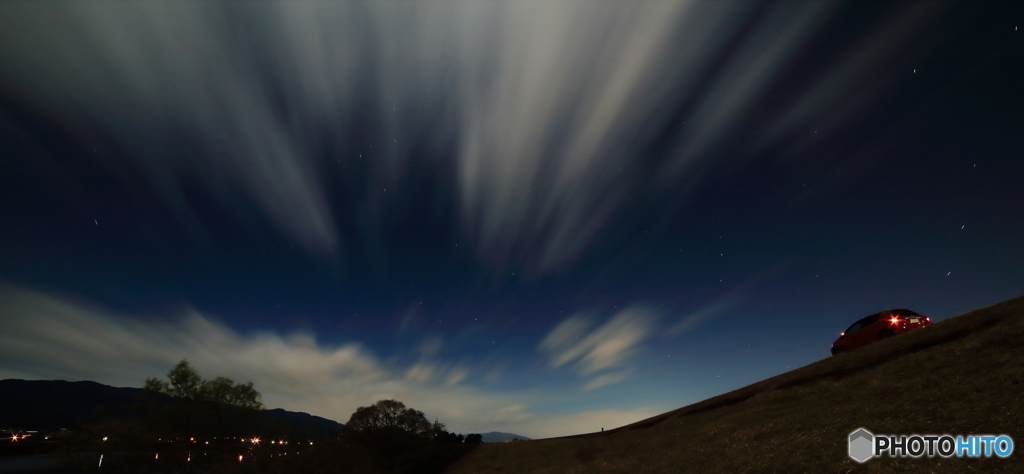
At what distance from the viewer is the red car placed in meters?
21.1

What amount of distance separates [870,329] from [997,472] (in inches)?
723

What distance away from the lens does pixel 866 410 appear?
1254cm

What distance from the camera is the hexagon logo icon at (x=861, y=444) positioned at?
32.9 ft

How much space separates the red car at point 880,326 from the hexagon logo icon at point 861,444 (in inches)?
570

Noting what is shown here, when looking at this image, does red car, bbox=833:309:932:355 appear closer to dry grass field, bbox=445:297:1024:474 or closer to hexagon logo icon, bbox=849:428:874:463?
dry grass field, bbox=445:297:1024:474

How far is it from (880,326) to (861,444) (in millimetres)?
15517

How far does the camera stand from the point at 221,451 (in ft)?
159

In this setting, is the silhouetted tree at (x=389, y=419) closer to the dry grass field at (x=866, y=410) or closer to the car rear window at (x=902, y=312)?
the dry grass field at (x=866, y=410)

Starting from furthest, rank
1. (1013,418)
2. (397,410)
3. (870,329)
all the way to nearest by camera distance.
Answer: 1. (397,410)
2. (870,329)
3. (1013,418)

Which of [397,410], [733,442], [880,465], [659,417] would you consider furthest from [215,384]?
[880,465]

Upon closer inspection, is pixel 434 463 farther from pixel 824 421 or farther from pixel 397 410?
pixel 824 421

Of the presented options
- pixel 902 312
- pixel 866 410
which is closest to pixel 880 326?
pixel 902 312

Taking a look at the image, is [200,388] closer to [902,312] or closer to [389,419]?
[389,419]

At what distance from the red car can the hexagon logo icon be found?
570 inches
